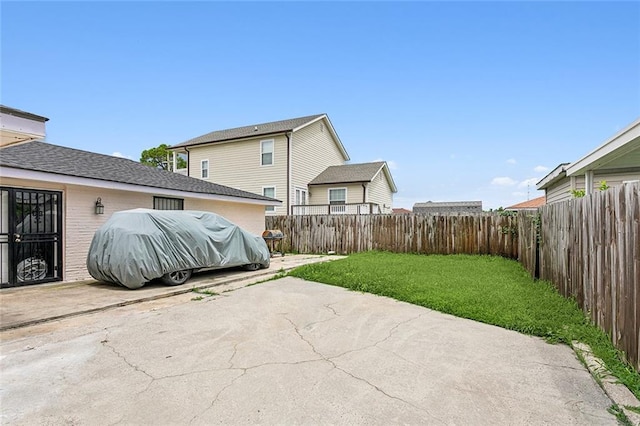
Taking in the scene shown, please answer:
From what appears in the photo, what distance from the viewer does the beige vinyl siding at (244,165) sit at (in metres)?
18.5

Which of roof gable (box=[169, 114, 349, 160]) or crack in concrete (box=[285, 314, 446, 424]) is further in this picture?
roof gable (box=[169, 114, 349, 160])

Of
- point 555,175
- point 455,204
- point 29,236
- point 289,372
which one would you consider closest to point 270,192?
point 29,236

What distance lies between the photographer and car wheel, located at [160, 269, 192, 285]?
7246 mm

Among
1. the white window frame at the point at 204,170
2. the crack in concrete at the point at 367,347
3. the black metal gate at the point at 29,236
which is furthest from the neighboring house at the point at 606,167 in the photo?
the white window frame at the point at 204,170

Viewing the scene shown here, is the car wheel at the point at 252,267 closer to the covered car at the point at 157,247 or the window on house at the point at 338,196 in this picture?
the covered car at the point at 157,247

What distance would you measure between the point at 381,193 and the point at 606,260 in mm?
17955

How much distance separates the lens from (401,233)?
13.1m

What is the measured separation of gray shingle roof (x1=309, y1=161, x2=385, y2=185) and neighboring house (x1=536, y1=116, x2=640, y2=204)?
9167 mm

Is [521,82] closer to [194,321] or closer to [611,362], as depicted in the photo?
[611,362]

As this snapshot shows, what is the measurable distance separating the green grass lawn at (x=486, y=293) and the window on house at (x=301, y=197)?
10201mm

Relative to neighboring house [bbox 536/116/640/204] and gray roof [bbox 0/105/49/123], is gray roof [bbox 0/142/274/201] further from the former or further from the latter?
neighboring house [bbox 536/116/640/204]

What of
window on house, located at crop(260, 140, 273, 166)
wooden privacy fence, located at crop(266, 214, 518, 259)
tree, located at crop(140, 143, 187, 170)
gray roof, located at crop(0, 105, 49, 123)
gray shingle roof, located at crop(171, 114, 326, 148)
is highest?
tree, located at crop(140, 143, 187, 170)

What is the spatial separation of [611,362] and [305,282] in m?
5.56

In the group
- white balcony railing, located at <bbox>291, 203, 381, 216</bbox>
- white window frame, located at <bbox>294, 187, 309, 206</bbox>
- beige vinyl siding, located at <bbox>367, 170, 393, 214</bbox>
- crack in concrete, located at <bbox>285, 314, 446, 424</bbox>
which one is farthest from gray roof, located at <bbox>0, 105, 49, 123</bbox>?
beige vinyl siding, located at <bbox>367, 170, 393, 214</bbox>
